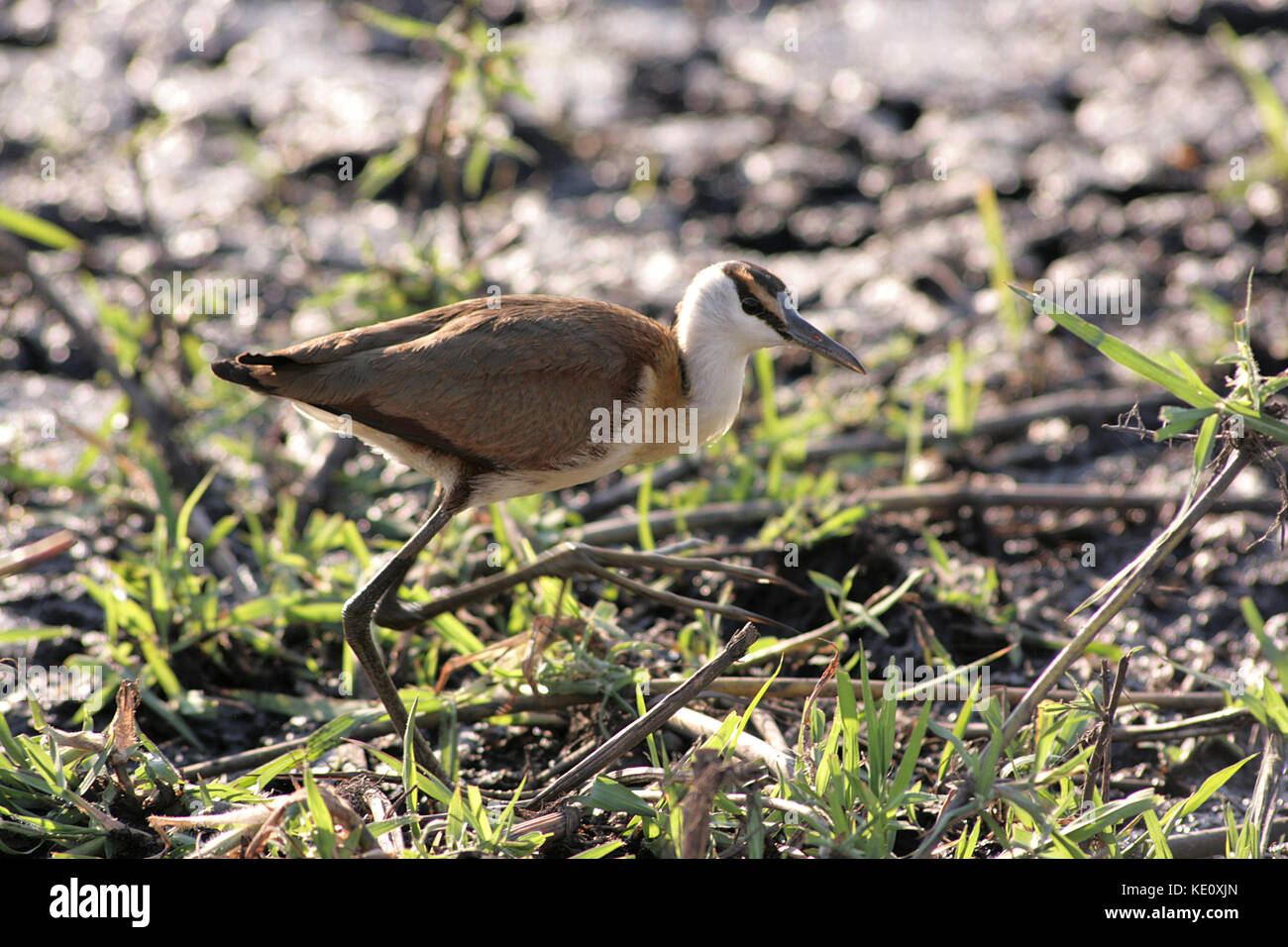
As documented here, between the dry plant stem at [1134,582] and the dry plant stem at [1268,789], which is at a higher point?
the dry plant stem at [1134,582]

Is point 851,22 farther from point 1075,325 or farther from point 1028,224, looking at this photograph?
point 1075,325

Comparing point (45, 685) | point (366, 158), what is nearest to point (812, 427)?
point (45, 685)

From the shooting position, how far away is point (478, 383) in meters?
3.32

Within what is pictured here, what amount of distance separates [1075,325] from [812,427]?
2159 millimetres

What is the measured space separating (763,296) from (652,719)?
1229 millimetres

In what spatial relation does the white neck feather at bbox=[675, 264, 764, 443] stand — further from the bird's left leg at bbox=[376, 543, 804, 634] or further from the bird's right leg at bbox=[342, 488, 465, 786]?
the bird's right leg at bbox=[342, 488, 465, 786]

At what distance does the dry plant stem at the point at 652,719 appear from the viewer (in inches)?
114

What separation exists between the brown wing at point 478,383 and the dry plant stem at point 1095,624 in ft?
4.14

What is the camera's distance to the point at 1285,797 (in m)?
3.27

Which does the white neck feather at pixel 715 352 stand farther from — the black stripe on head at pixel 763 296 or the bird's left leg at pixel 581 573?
the bird's left leg at pixel 581 573

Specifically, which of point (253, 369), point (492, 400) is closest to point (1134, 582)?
point (492, 400)
